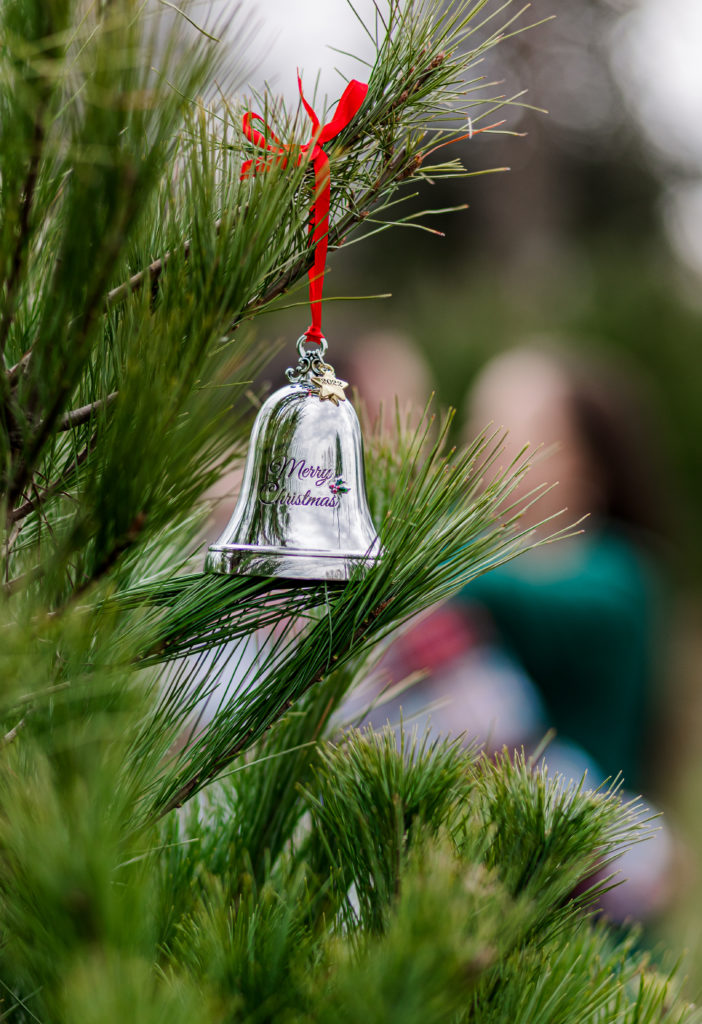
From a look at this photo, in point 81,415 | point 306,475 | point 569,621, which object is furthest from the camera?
point 569,621

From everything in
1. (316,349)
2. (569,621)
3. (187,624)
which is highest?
(316,349)

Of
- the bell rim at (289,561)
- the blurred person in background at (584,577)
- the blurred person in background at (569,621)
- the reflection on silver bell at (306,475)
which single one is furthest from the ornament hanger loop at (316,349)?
the blurred person in background at (584,577)

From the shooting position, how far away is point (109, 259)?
336mm

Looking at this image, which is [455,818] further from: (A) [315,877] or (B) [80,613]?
(B) [80,613]

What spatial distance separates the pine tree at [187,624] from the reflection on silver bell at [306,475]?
0.09ft

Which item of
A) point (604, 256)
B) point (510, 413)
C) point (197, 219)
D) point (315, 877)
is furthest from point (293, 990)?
point (604, 256)

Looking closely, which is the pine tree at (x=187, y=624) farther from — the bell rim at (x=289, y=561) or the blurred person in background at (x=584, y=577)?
the blurred person in background at (x=584, y=577)

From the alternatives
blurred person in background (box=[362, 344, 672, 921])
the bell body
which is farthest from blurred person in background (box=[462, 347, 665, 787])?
the bell body

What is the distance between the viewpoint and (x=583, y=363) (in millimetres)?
2449

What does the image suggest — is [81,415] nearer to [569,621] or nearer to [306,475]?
[306,475]

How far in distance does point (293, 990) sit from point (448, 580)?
0.20 m

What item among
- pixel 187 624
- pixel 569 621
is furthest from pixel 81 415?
pixel 569 621

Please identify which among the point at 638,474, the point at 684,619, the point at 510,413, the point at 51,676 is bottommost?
the point at 684,619

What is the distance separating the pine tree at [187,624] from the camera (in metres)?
0.31
